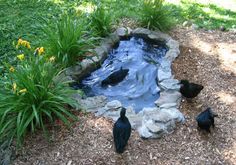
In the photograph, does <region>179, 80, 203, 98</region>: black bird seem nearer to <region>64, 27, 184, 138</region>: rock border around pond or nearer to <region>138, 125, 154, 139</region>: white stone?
<region>64, 27, 184, 138</region>: rock border around pond

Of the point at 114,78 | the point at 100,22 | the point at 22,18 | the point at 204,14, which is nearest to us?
the point at 114,78

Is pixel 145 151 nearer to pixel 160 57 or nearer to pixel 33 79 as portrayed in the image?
pixel 33 79

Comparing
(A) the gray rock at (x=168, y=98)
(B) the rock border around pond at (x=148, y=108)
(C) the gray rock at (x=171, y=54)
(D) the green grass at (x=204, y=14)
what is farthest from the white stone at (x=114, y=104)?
(D) the green grass at (x=204, y=14)

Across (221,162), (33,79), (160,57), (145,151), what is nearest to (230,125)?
(221,162)

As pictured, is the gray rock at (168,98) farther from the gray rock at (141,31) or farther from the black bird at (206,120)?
the gray rock at (141,31)

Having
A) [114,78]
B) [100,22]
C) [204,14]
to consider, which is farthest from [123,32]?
[204,14]

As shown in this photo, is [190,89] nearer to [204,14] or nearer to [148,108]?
[148,108]

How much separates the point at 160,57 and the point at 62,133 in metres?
2.67

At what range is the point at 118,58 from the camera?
6.45 meters

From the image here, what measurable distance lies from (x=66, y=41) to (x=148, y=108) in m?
1.67

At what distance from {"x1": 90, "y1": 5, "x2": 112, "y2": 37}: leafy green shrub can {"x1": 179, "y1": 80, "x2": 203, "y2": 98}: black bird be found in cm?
216

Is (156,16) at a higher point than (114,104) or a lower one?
higher

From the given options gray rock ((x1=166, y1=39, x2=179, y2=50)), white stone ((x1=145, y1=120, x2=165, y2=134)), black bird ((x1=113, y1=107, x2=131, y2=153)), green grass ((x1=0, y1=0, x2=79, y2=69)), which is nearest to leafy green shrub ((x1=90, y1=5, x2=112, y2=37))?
green grass ((x1=0, y1=0, x2=79, y2=69))

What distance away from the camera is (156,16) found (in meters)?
6.84
